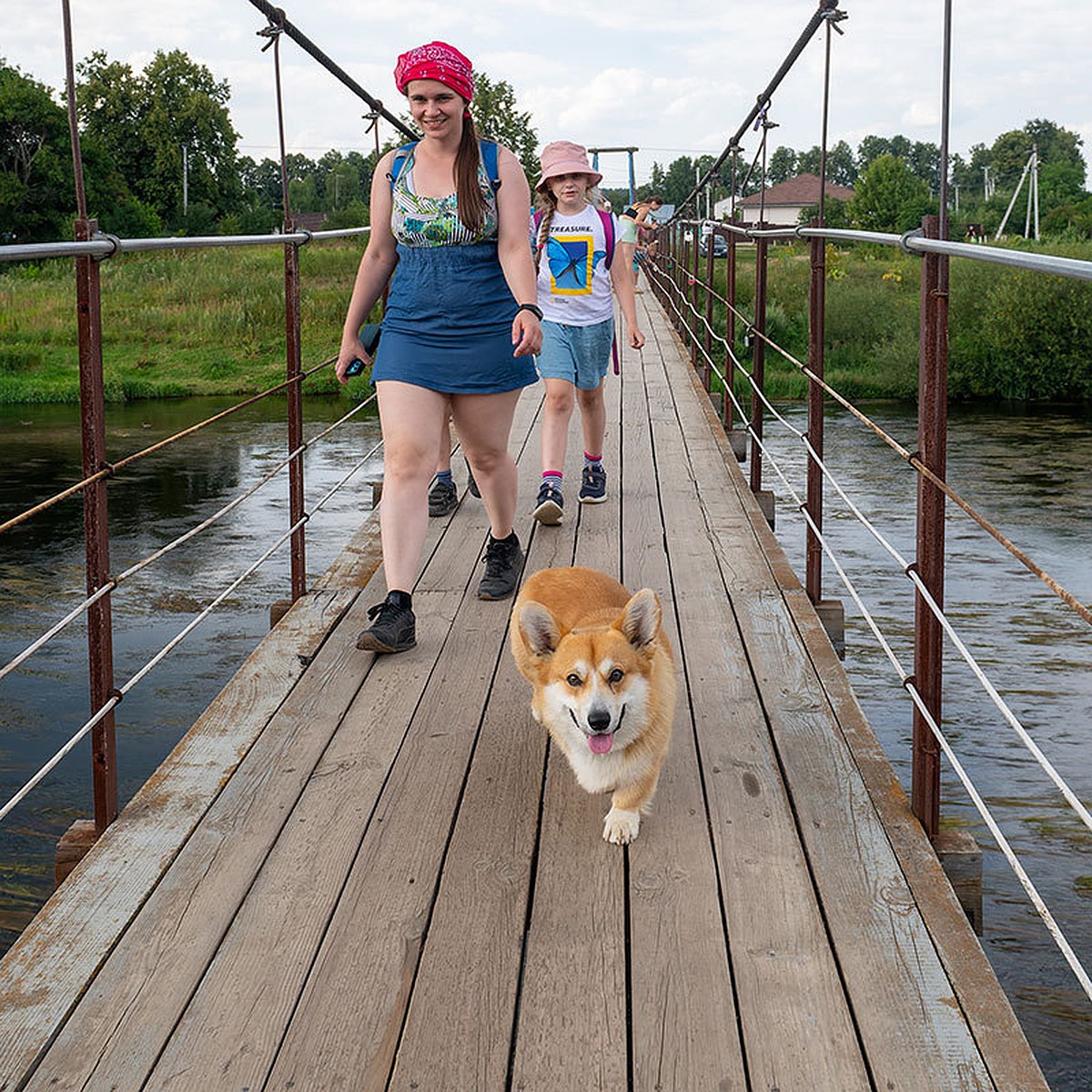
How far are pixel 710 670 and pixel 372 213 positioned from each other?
163 cm

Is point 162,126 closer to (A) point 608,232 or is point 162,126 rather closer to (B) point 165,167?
(B) point 165,167

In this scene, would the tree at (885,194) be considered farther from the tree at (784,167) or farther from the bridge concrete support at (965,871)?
the bridge concrete support at (965,871)

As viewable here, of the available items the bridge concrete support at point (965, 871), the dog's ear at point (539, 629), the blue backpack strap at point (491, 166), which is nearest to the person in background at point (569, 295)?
the blue backpack strap at point (491, 166)

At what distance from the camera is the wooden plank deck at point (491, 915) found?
2094 millimetres

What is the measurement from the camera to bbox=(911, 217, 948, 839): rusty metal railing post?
2.87 meters

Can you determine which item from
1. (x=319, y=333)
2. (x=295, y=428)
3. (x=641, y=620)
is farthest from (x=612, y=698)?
(x=319, y=333)

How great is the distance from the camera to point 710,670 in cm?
386

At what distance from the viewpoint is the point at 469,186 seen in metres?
3.85

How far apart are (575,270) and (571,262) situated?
4 centimetres

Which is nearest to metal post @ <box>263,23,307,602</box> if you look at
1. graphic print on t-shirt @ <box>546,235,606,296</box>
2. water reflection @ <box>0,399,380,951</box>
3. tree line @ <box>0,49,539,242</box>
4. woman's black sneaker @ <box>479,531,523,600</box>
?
woman's black sneaker @ <box>479,531,523,600</box>

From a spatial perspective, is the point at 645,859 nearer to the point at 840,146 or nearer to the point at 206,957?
the point at 206,957

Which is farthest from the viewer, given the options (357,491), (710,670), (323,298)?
(323,298)

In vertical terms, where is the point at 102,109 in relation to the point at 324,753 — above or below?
above

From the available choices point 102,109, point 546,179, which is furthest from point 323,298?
point 102,109
